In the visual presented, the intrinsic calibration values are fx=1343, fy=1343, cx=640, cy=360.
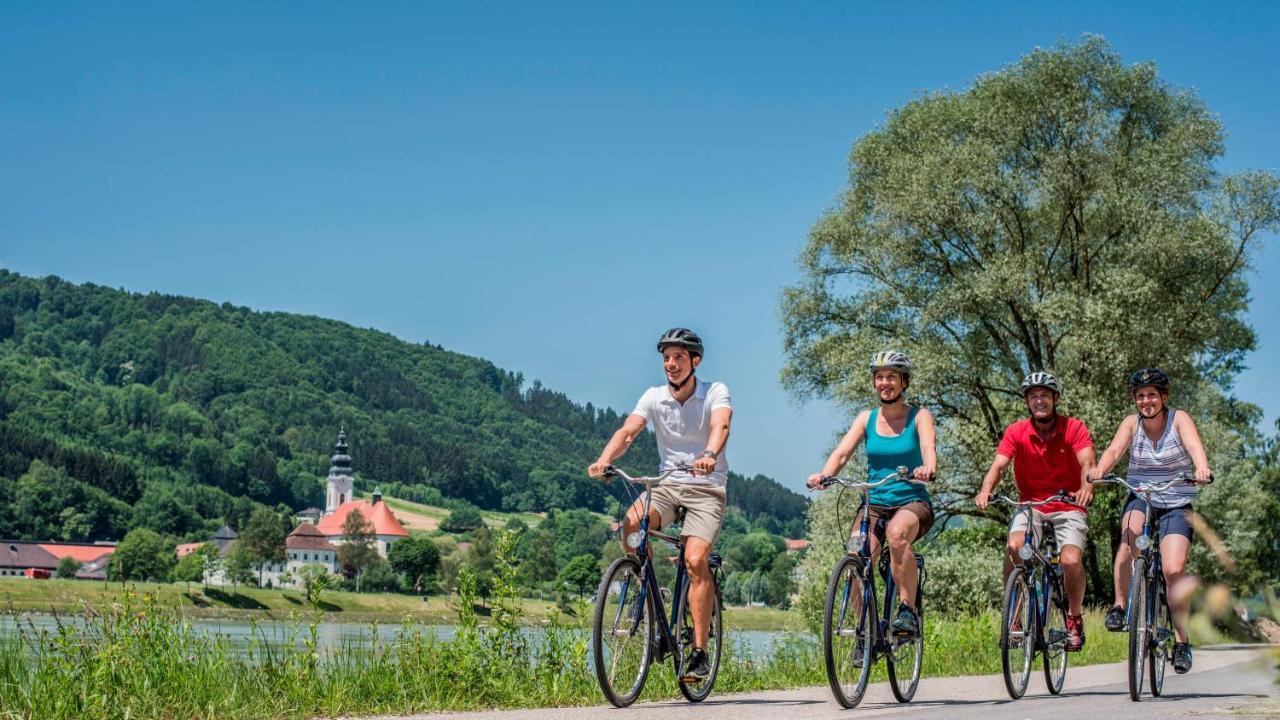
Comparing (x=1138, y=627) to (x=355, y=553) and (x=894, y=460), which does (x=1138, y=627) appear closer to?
(x=894, y=460)

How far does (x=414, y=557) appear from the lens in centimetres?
12712

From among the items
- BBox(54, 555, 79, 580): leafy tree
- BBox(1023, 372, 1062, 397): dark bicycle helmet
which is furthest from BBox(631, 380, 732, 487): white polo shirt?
BBox(54, 555, 79, 580): leafy tree

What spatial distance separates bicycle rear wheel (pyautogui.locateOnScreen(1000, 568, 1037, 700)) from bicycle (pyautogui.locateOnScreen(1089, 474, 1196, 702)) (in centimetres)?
57

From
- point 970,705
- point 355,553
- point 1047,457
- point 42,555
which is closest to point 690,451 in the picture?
point 970,705

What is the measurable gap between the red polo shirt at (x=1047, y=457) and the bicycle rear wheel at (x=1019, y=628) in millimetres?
717

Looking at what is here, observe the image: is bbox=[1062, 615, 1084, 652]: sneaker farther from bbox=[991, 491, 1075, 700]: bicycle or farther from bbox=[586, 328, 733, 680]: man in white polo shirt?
bbox=[586, 328, 733, 680]: man in white polo shirt

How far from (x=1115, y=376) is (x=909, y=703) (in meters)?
18.8

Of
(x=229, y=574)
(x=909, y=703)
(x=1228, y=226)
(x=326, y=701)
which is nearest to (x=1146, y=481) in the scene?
(x=909, y=703)

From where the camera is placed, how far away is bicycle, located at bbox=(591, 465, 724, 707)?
6.82m

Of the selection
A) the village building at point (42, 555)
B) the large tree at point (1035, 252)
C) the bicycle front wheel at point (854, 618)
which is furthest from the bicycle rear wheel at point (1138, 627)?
the village building at point (42, 555)

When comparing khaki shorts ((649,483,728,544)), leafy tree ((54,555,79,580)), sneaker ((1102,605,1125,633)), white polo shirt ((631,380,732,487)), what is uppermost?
white polo shirt ((631,380,732,487))

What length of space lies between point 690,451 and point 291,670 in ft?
7.99

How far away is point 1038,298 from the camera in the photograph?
26.4m

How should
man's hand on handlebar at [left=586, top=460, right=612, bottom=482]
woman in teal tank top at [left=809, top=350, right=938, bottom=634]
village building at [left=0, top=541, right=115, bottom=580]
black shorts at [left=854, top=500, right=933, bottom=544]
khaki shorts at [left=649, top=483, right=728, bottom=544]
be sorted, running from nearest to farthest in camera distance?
man's hand on handlebar at [left=586, top=460, right=612, bottom=482], khaki shorts at [left=649, top=483, right=728, bottom=544], woman in teal tank top at [left=809, top=350, right=938, bottom=634], black shorts at [left=854, top=500, right=933, bottom=544], village building at [left=0, top=541, right=115, bottom=580]
